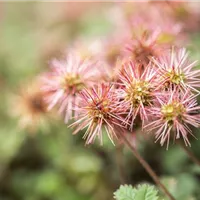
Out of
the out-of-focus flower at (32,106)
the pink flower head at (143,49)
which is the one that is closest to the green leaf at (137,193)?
the pink flower head at (143,49)

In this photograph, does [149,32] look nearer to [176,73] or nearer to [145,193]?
[176,73]

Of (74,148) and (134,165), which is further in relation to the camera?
(74,148)

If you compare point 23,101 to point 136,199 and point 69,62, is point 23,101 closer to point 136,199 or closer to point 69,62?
point 69,62

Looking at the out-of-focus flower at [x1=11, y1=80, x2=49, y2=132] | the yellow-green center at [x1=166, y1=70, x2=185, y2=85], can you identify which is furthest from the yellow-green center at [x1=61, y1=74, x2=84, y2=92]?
the out-of-focus flower at [x1=11, y1=80, x2=49, y2=132]

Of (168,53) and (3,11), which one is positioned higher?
(3,11)

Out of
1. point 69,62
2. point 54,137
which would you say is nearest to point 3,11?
point 54,137

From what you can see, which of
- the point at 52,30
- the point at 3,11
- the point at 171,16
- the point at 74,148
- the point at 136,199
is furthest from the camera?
the point at 3,11

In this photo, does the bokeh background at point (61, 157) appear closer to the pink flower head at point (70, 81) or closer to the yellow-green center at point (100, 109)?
the pink flower head at point (70, 81)
